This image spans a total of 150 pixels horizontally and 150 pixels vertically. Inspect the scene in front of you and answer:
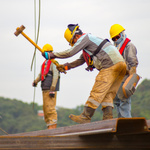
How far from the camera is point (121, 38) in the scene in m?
9.06

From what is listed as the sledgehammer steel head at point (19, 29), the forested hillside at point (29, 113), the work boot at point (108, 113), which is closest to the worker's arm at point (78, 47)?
the work boot at point (108, 113)

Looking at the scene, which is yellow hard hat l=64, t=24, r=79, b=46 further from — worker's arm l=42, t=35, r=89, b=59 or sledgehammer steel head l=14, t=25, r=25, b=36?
sledgehammer steel head l=14, t=25, r=25, b=36

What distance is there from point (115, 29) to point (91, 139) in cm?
329

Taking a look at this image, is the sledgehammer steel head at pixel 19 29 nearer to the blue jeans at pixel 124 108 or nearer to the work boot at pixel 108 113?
the work boot at pixel 108 113

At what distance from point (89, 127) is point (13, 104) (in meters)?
81.3

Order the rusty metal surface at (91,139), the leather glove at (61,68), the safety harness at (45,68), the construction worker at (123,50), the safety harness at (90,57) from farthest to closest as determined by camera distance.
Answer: the safety harness at (45,68) < the construction worker at (123,50) < the leather glove at (61,68) < the safety harness at (90,57) < the rusty metal surface at (91,139)

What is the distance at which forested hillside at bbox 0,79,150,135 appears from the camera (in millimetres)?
66438

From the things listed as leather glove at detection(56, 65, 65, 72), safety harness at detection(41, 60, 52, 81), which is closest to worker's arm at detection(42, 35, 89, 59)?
leather glove at detection(56, 65, 65, 72)

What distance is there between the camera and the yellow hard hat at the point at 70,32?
7.90 m

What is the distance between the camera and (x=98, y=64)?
775cm

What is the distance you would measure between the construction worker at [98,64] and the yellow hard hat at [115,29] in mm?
1260

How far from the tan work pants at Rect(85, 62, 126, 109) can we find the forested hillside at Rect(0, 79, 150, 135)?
5252cm

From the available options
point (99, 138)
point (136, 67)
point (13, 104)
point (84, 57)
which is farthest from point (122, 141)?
point (13, 104)

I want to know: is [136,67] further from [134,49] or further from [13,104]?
[13,104]
